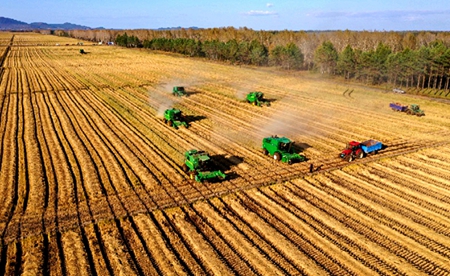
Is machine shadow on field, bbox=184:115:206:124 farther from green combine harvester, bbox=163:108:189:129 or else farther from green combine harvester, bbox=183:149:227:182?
green combine harvester, bbox=183:149:227:182

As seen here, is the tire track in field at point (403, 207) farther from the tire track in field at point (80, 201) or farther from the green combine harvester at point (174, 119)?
the green combine harvester at point (174, 119)

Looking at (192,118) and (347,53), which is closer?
(192,118)

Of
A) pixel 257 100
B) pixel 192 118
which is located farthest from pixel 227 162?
pixel 257 100

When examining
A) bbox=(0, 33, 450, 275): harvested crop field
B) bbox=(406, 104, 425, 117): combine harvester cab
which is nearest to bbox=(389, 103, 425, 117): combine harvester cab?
bbox=(406, 104, 425, 117): combine harvester cab

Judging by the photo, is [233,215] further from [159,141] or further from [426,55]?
[426,55]

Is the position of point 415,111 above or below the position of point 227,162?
above

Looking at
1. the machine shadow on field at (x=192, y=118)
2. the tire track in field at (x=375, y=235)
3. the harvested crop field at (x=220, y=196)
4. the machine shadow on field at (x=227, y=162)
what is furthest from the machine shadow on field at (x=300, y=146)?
the machine shadow on field at (x=192, y=118)

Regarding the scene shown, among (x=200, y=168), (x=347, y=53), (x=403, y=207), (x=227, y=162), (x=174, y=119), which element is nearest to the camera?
(x=403, y=207)

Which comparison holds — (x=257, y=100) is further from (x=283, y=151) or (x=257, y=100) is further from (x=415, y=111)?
(x=283, y=151)
